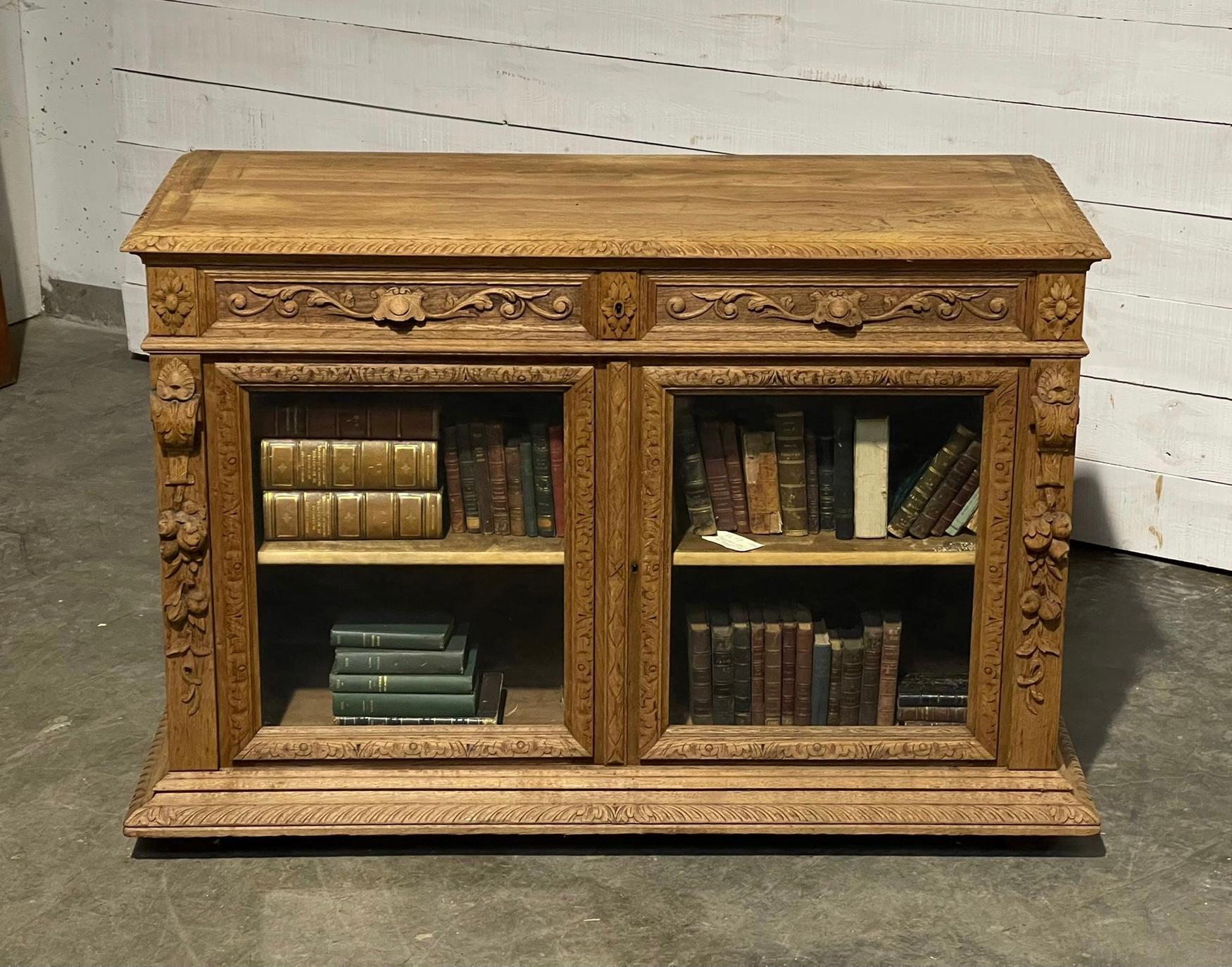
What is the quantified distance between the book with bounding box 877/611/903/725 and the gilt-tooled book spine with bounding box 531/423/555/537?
0.59 metres

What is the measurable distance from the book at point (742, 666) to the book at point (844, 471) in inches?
8.6

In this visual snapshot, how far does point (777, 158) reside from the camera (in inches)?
126

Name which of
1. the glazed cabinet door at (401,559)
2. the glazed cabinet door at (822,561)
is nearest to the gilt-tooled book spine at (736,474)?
the glazed cabinet door at (822,561)

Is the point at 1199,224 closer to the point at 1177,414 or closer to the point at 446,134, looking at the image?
the point at 1177,414

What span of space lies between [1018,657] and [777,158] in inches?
39.4

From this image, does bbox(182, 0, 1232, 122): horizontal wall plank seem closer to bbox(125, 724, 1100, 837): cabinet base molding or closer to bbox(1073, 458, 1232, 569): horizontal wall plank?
bbox(1073, 458, 1232, 569): horizontal wall plank

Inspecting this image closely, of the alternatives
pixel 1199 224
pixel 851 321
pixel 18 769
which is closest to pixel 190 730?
pixel 18 769

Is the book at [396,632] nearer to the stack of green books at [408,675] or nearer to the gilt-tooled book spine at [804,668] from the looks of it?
the stack of green books at [408,675]

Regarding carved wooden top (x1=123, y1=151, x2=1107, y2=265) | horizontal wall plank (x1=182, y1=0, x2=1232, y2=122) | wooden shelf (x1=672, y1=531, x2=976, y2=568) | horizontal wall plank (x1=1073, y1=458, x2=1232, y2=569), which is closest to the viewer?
carved wooden top (x1=123, y1=151, x2=1107, y2=265)

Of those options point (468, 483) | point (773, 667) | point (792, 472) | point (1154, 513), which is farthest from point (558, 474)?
point (1154, 513)

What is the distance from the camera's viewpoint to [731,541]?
2.91 m

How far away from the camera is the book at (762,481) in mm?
2885

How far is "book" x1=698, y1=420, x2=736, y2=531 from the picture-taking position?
2859mm

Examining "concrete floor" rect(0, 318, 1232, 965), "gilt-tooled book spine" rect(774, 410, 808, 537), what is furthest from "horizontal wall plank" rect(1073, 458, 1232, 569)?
"gilt-tooled book spine" rect(774, 410, 808, 537)
